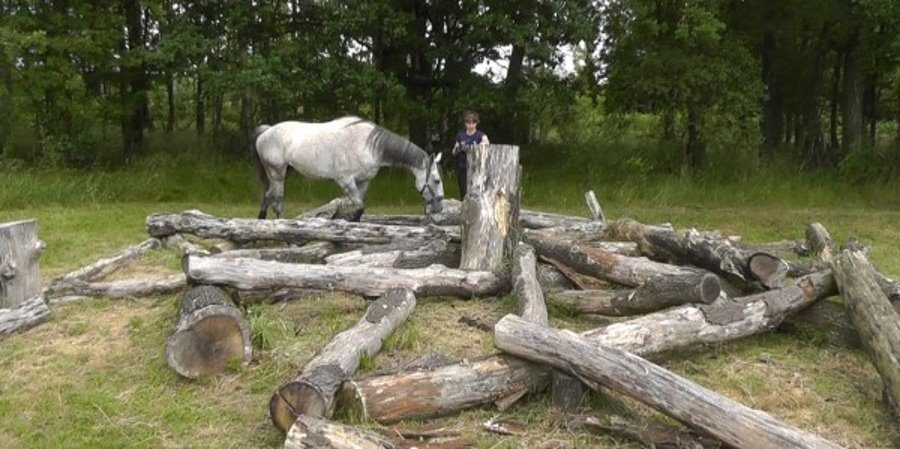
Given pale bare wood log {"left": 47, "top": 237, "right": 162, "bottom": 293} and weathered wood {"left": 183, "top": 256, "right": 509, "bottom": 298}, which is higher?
weathered wood {"left": 183, "top": 256, "right": 509, "bottom": 298}

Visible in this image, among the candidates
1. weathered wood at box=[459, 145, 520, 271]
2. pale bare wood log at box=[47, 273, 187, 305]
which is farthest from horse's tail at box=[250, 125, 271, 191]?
weathered wood at box=[459, 145, 520, 271]

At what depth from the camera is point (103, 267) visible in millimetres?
7113

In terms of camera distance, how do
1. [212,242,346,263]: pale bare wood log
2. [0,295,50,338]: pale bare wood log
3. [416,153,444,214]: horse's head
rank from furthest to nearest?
[416,153,444,214]: horse's head
[212,242,346,263]: pale bare wood log
[0,295,50,338]: pale bare wood log

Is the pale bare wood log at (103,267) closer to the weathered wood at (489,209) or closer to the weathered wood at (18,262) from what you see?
the weathered wood at (18,262)

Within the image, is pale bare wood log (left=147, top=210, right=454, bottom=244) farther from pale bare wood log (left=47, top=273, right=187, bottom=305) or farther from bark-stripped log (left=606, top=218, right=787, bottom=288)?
bark-stripped log (left=606, top=218, right=787, bottom=288)

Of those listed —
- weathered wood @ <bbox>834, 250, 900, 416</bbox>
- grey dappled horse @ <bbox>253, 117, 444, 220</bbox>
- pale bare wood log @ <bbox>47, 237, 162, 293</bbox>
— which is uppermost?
grey dappled horse @ <bbox>253, 117, 444, 220</bbox>

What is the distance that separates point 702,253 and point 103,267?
5750 mm

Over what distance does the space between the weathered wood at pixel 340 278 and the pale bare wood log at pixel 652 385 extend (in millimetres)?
1663

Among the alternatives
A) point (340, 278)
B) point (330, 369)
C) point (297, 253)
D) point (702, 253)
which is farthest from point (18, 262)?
point (702, 253)

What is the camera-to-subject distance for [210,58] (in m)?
13.4

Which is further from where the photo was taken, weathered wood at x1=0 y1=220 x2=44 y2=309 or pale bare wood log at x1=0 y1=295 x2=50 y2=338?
weathered wood at x1=0 y1=220 x2=44 y2=309

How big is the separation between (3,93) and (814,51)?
18439 millimetres

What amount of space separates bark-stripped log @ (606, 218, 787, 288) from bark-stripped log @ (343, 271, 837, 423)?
289 millimetres

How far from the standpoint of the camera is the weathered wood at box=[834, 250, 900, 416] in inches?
163
